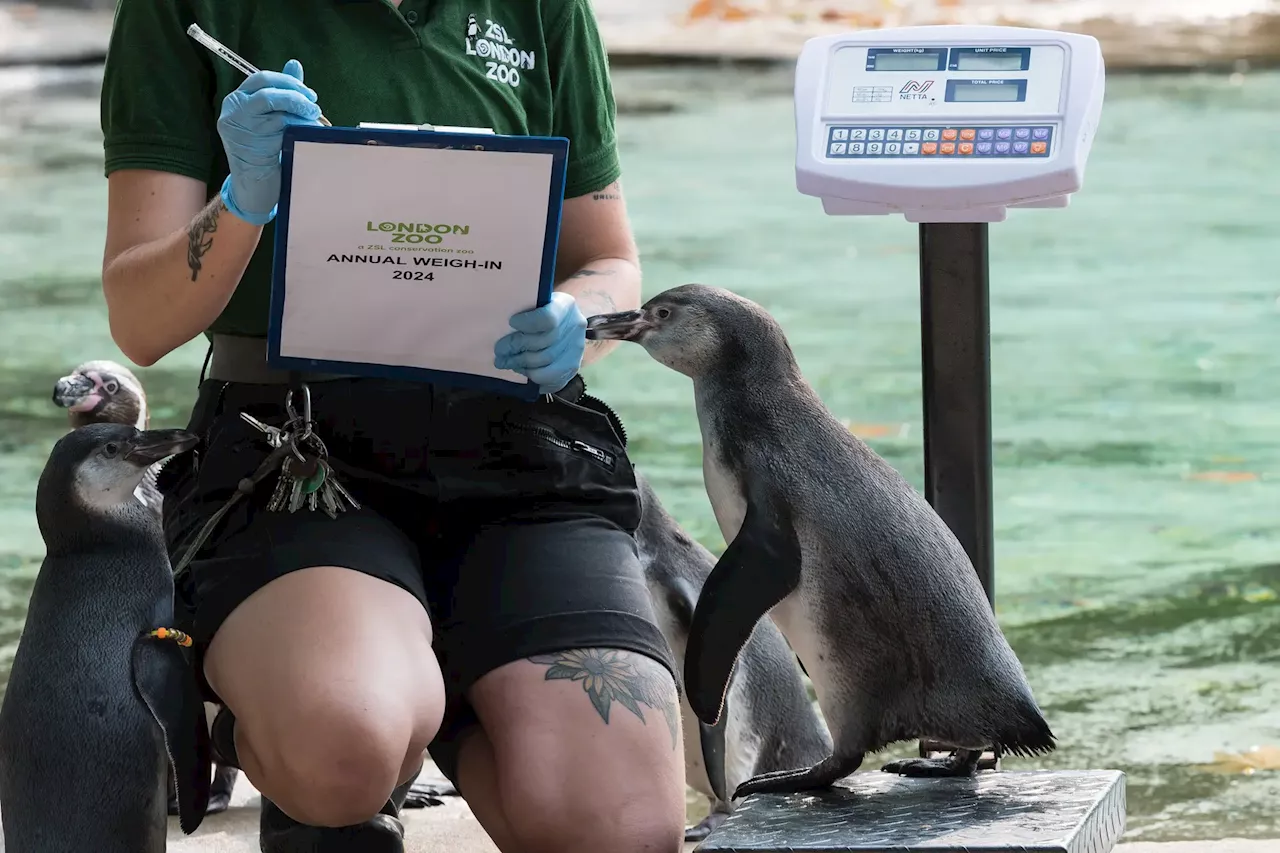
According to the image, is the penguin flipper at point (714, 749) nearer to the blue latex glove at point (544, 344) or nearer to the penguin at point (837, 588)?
the penguin at point (837, 588)

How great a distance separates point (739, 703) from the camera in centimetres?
284

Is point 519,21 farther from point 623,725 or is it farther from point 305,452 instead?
point 623,725

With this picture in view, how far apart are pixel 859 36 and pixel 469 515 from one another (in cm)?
85

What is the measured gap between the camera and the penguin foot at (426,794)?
3.03 metres

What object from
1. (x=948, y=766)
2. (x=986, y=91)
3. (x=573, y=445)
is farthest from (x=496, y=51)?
(x=948, y=766)

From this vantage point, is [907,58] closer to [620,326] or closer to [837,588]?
[620,326]

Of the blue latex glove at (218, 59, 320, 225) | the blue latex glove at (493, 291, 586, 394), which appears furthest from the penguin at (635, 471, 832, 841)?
the blue latex glove at (218, 59, 320, 225)

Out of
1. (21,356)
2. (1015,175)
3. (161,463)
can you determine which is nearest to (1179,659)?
(1015,175)

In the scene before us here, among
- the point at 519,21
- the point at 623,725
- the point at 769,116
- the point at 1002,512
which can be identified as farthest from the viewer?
the point at 769,116

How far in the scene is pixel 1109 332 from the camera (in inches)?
272

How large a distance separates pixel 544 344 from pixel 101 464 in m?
0.54

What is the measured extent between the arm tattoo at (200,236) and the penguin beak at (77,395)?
145 cm

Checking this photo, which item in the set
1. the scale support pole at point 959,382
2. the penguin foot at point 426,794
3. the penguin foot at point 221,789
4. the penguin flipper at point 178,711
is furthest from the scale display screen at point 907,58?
the penguin foot at point 221,789

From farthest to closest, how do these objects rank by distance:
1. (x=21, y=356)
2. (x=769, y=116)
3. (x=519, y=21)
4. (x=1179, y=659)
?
1. (x=769, y=116)
2. (x=21, y=356)
3. (x=1179, y=659)
4. (x=519, y=21)
